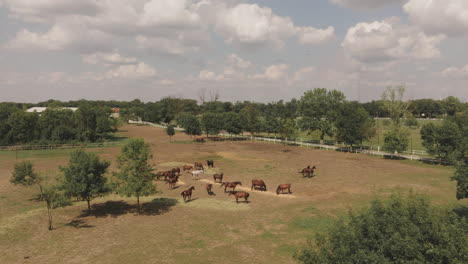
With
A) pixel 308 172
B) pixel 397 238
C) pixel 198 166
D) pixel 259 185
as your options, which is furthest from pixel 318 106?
pixel 397 238

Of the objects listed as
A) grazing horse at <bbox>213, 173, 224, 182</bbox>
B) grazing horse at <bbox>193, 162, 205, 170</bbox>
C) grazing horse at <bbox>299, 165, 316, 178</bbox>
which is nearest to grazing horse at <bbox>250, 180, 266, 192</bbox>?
grazing horse at <bbox>213, 173, 224, 182</bbox>

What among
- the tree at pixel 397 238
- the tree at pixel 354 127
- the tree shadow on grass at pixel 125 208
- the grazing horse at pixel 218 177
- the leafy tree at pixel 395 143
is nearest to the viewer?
the tree at pixel 397 238

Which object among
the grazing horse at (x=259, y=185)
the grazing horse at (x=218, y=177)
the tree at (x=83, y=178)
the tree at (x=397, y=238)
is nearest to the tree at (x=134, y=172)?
the tree at (x=83, y=178)

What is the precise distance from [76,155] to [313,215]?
65.8 feet

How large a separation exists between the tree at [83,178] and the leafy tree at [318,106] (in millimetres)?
56835

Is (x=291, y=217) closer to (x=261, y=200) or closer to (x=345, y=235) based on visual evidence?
(x=261, y=200)

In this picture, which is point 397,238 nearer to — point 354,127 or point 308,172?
point 308,172

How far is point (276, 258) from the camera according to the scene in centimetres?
1482

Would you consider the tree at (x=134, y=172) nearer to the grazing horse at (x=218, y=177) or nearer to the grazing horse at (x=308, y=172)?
the grazing horse at (x=218, y=177)

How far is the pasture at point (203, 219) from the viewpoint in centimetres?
1546

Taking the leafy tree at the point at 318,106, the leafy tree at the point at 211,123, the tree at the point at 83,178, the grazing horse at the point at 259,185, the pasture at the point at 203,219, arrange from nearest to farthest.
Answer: the pasture at the point at 203,219, the tree at the point at 83,178, the grazing horse at the point at 259,185, the leafy tree at the point at 318,106, the leafy tree at the point at 211,123

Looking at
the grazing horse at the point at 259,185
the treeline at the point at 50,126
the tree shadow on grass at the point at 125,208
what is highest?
the treeline at the point at 50,126

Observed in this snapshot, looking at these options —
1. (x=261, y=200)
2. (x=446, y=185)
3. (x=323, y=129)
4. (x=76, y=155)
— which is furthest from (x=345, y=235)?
(x=323, y=129)

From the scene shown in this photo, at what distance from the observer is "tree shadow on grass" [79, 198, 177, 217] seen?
22419 mm
